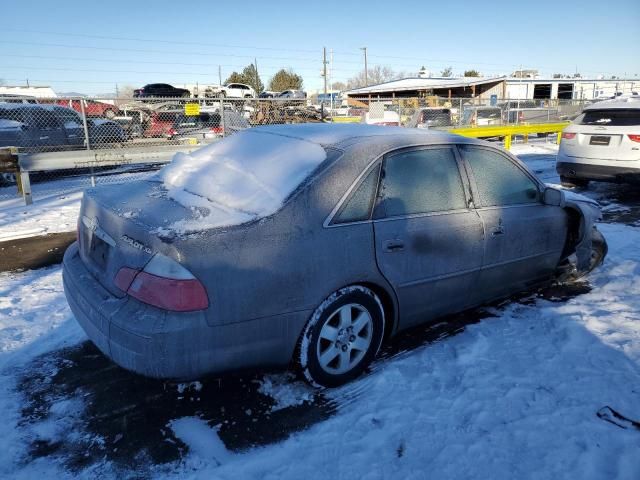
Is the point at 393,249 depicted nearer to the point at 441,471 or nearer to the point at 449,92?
the point at 441,471

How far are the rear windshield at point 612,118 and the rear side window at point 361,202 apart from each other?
287 inches

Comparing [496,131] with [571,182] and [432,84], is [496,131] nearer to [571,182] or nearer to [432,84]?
[571,182]

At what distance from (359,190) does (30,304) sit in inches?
127

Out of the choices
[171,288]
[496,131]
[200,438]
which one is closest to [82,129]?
[171,288]

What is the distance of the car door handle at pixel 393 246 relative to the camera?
118 inches

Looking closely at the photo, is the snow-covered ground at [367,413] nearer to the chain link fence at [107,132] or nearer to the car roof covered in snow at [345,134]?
the car roof covered in snow at [345,134]

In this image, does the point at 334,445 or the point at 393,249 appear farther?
the point at 393,249

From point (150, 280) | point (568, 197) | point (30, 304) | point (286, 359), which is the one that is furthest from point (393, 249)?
point (30, 304)

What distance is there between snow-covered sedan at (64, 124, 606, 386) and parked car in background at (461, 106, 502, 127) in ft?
52.2

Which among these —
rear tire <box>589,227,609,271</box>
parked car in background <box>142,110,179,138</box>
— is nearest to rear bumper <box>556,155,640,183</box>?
rear tire <box>589,227,609,271</box>

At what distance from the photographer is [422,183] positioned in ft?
10.8

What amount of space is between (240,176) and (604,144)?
779 cm

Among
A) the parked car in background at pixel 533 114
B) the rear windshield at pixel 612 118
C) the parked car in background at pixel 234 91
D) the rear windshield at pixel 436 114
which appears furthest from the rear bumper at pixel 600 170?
the parked car in background at pixel 234 91

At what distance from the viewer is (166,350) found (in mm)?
2357
